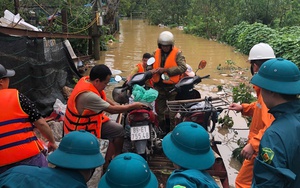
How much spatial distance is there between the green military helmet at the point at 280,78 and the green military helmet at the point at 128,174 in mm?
1073

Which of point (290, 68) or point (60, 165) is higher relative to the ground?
point (290, 68)

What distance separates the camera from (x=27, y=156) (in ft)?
9.16

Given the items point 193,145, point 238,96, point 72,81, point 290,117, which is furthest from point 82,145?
point 72,81

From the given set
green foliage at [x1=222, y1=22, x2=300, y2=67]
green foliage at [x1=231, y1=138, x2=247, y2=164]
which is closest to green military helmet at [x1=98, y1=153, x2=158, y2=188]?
green foliage at [x1=231, y1=138, x2=247, y2=164]

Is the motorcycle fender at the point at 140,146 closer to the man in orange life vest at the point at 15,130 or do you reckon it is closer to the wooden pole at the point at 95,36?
the man in orange life vest at the point at 15,130

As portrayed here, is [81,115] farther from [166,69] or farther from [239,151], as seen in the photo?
[239,151]

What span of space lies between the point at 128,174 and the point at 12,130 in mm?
1437

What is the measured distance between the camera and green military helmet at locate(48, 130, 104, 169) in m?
1.90

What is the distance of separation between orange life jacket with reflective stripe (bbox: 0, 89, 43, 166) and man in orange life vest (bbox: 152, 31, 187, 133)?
2625 mm

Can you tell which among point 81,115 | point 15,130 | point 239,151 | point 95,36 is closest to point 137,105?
point 81,115

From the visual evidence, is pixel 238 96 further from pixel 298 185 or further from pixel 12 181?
pixel 12 181

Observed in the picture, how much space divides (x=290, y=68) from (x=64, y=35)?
8630 mm

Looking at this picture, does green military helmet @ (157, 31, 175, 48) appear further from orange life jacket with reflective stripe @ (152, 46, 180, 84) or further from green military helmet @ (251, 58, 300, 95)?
green military helmet @ (251, 58, 300, 95)

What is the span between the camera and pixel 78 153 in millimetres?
1957
